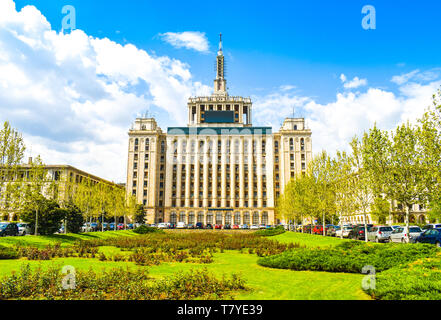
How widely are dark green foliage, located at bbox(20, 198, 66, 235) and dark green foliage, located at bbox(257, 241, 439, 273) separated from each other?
2193 cm

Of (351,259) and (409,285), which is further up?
(409,285)

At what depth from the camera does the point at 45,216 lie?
1135 inches

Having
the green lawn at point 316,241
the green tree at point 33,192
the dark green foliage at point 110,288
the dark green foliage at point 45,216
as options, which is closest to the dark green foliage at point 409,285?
the dark green foliage at point 110,288

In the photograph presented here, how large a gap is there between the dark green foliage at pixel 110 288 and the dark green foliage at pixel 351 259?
470cm

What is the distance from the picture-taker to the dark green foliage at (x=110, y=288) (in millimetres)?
8586

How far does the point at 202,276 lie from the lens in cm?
1020

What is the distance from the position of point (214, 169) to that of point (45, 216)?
241 ft

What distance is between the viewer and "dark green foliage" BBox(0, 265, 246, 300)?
859 cm

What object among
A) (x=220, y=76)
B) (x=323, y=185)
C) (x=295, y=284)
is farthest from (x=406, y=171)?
(x=220, y=76)

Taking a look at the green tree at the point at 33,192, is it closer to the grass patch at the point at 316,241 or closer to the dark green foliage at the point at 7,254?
the dark green foliage at the point at 7,254

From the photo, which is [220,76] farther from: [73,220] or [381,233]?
[381,233]

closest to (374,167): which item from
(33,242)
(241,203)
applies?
(33,242)

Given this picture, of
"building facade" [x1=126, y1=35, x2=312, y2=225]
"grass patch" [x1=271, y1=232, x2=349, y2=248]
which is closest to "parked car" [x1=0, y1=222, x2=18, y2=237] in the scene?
"grass patch" [x1=271, y1=232, x2=349, y2=248]
